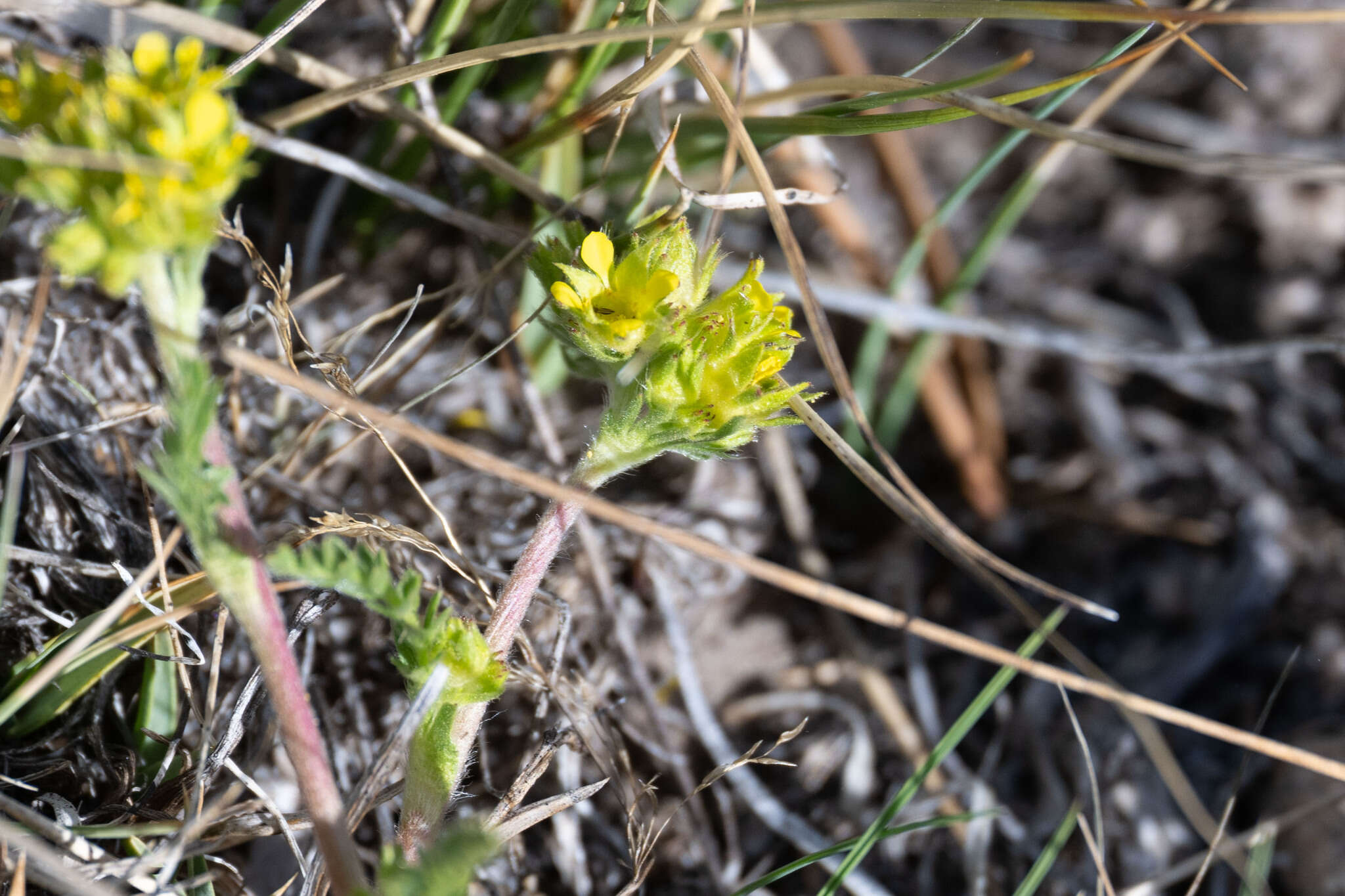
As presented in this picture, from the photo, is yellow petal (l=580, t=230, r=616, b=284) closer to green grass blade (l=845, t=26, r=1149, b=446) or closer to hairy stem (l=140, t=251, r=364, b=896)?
hairy stem (l=140, t=251, r=364, b=896)

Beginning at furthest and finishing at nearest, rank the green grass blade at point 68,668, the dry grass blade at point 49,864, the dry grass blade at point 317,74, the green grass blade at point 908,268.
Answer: the green grass blade at point 908,268 → the dry grass blade at point 317,74 → the green grass blade at point 68,668 → the dry grass blade at point 49,864

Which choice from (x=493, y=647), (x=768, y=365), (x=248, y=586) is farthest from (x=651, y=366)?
(x=248, y=586)

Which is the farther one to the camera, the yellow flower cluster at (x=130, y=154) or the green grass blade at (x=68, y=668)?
the green grass blade at (x=68, y=668)

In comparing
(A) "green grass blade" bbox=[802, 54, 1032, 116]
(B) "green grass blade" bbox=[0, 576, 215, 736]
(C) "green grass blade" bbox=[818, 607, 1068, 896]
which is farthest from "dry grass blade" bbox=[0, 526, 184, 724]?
(A) "green grass blade" bbox=[802, 54, 1032, 116]

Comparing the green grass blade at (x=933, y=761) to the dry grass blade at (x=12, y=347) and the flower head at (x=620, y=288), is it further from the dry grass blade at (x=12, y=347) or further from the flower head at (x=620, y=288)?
the dry grass blade at (x=12, y=347)

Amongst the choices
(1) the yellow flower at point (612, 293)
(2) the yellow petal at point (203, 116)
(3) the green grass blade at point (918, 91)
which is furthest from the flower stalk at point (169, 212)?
(3) the green grass blade at point (918, 91)

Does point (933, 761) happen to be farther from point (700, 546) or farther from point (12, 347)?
point (12, 347)

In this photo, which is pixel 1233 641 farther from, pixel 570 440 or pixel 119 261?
pixel 119 261
